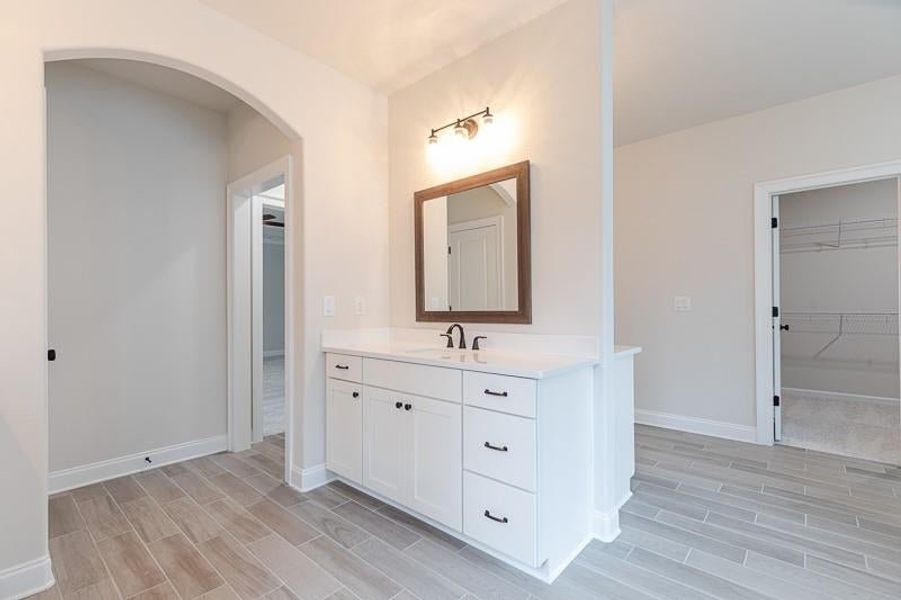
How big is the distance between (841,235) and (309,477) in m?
6.20

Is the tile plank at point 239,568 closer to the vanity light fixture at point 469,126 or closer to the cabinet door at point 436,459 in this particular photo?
the cabinet door at point 436,459

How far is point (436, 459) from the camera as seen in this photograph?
1.99 m

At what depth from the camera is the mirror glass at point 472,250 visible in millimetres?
2367

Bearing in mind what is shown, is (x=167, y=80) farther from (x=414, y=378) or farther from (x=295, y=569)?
(x=295, y=569)

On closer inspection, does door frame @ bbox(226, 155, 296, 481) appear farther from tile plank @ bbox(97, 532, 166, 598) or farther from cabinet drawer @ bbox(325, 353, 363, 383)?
tile plank @ bbox(97, 532, 166, 598)

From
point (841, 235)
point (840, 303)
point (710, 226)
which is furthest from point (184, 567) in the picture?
point (841, 235)

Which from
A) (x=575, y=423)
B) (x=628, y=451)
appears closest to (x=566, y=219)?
(x=575, y=423)

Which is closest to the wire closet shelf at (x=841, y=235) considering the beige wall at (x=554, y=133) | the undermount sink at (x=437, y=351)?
the beige wall at (x=554, y=133)

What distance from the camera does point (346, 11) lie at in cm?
220

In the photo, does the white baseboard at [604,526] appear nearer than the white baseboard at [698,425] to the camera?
Yes

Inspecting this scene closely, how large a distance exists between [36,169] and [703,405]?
455 centimetres

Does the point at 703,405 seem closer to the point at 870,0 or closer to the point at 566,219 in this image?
the point at 566,219

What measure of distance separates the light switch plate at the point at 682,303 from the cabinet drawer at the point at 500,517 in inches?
111

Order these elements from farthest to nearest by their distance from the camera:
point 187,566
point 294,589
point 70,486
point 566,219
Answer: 1. point 70,486
2. point 566,219
3. point 187,566
4. point 294,589
